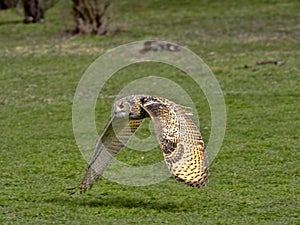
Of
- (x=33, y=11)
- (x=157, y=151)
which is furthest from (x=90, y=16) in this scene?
(x=157, y=151)

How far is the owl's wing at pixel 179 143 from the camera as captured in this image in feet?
16.4

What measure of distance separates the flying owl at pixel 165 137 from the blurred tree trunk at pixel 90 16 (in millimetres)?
10514

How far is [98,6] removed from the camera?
1605 cm

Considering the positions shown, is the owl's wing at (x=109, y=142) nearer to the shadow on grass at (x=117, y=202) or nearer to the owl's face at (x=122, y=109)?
the owl's face at (x=122, y=109)

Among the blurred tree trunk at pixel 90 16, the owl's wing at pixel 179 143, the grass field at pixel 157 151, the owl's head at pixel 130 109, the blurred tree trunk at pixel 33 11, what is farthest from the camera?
the blurred tree trunk at pixel 33 11

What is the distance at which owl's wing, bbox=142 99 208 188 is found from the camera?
16.4ft

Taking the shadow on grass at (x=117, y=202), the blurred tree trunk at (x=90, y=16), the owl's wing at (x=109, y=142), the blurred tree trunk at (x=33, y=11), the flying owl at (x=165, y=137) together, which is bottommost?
the blurred tree trunk at (x=33, y=11)

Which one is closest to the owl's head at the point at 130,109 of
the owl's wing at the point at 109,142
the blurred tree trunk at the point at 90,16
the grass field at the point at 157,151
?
the owl's wing at the point at 109,142

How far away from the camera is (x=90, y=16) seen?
16250 millimetres

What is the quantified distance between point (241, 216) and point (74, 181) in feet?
5.36

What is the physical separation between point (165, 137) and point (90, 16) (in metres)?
11.4

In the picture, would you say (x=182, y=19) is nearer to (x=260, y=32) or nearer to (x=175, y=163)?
(x=260, y=32)

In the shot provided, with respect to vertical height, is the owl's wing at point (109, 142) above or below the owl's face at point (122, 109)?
below

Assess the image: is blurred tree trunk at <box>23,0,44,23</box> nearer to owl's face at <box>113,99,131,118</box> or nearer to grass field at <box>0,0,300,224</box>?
grass field at <box>0,0,300,224</box>
